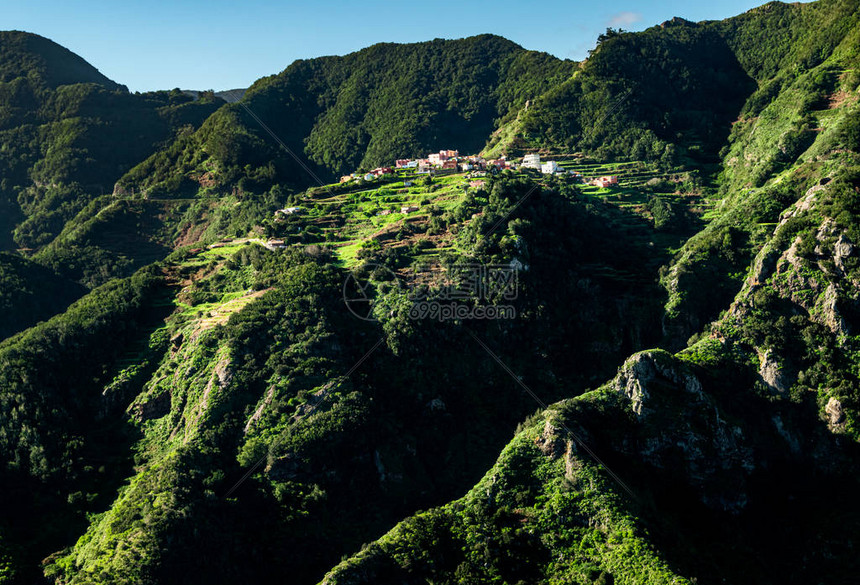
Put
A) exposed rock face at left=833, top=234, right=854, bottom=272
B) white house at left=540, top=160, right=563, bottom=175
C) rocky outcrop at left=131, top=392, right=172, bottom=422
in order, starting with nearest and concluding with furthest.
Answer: exposed rock face at left=833, top=234, right=854, bottom=272 < rocky outcrop at left=131, top=392, right=172, bottom=422 < white house at left=540, top=160, right=563, bottom=175

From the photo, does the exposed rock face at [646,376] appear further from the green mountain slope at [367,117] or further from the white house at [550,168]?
the green mountain slope at [367,117]

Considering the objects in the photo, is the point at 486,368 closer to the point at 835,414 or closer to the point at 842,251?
the point at 835,414

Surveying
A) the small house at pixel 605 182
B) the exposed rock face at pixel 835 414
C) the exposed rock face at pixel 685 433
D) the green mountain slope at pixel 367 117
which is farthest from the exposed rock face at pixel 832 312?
the green mountain slope at pixel 367 117

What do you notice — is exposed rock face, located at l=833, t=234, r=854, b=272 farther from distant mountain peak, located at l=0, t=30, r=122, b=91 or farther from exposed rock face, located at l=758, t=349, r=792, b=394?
distant mountain peak, located at l=0, t=30, r=122, b=91

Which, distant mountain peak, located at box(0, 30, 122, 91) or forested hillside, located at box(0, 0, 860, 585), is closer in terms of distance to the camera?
forested hillside, located at box(0, 0, 860, 585)

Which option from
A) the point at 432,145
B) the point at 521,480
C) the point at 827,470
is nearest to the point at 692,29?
the point at 432,145

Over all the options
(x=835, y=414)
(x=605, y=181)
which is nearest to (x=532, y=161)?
(x=605, y=181)

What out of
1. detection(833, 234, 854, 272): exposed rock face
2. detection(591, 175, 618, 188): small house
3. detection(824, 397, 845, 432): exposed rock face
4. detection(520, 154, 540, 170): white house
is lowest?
detection(824, 397, 845, 432): exposed rock face

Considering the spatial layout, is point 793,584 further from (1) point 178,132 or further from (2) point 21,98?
(2) point 21,98

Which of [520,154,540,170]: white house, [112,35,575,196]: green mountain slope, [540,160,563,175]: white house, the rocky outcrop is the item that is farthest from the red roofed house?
the rocky outcrop
